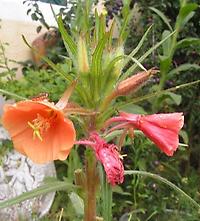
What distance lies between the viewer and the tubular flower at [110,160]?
1.09 metres

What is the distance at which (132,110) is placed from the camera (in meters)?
3.11

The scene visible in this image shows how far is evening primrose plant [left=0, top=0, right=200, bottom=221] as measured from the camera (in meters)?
1.11

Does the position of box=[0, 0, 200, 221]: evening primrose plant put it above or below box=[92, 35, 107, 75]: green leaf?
below

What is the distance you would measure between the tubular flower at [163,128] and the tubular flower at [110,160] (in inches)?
2.7

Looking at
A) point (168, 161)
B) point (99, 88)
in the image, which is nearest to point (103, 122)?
point (99, 88)

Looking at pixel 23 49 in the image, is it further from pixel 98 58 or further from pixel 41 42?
pixel 98 58

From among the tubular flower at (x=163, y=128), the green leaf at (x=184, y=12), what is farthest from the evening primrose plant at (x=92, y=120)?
the green leaf at (x=184, y=12)

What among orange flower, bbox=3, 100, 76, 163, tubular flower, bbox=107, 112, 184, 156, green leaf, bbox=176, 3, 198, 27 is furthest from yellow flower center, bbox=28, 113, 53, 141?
green leaf, bbox=176, 3, 198, 27

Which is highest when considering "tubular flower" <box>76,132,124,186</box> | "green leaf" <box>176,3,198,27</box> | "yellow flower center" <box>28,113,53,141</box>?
"yellow flower center" <box>28,113,53,141</box>

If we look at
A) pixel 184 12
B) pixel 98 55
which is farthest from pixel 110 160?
pixel 184 12

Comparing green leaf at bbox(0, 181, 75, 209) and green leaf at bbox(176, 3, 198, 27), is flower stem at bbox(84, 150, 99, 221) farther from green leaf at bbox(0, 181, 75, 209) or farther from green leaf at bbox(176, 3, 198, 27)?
green leaf at bbox(176, 3, 198, 27)

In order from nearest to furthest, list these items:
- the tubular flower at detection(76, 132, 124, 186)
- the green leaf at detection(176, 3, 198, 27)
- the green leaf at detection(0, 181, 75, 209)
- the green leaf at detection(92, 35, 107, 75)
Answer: the tubular flower at detection(76, 132, 124, 186)
the green leaf at detection(92, 35, 107, 75)
the green leaf at detection(0, 181, 75, 209)
the green leaf at detection(176, 3, 198, 27)

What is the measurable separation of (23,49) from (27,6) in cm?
31

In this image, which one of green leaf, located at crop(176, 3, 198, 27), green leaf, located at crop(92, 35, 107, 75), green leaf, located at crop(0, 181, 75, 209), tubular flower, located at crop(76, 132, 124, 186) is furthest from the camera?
green leaf, located at crop(176, 3, 198, 27)
